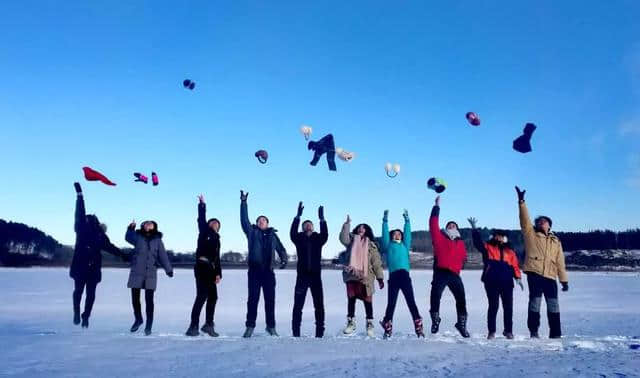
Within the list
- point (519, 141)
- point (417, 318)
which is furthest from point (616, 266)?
point (417, 318)

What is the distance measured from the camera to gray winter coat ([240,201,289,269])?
9.08 meters

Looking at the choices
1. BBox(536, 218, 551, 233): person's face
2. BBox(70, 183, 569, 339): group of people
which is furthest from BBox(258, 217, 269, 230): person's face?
BBox(536, 218, 551, 233): person's face

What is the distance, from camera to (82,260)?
9.77 metres

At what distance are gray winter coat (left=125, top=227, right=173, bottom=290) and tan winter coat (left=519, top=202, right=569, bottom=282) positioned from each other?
613 centimetres

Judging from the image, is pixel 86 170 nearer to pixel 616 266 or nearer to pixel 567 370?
pixel 567 370

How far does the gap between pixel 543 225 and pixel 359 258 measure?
127 inches

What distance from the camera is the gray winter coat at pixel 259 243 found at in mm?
9078

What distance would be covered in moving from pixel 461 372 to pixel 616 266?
72.0 meters

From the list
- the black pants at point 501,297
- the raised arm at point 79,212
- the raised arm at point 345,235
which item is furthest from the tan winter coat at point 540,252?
the raised arm at point 79,212

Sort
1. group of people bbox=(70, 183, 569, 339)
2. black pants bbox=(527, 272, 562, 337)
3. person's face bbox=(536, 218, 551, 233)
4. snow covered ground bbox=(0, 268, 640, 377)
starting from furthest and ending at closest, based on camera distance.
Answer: person's face bbox=(536, 218, 551, 233) → group of people bbox=(70, 183, 569, 339) → black pants bbox=(527, 272, 562, 337) → snow covered ground bbox=(0, 268, 640, 377)

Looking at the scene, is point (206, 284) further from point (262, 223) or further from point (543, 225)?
point (543, 225)

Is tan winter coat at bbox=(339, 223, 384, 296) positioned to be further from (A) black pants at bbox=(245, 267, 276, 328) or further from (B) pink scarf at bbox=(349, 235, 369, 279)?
(A) black pants at bbox=(245, 267, 276, 328)

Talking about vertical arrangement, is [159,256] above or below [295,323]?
above

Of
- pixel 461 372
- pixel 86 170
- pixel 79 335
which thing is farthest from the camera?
pixel 86 170
